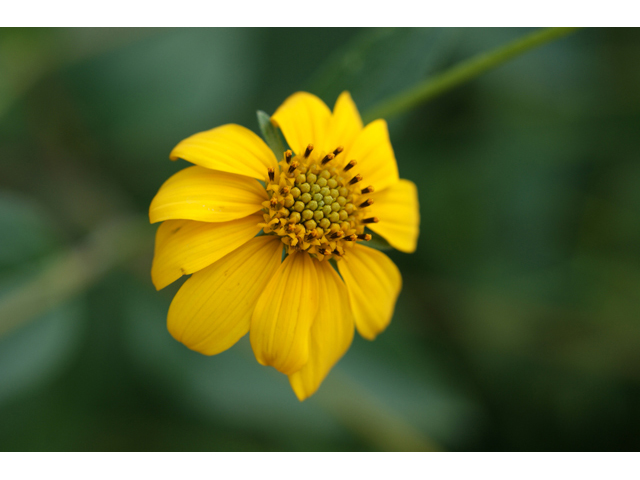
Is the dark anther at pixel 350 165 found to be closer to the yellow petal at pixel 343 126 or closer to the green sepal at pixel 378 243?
the yellow petal at pixel 343 126

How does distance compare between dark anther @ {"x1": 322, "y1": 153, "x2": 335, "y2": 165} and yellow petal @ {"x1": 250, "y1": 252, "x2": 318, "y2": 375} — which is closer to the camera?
yellow petal @ {"x1": 250, "y1": 252, "x2": 318, "y2": 375}

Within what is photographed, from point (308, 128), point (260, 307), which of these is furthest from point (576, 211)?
point (260, 307)

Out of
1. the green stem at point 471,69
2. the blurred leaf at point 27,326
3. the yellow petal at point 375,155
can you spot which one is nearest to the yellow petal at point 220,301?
the yellow petal at point 375,155

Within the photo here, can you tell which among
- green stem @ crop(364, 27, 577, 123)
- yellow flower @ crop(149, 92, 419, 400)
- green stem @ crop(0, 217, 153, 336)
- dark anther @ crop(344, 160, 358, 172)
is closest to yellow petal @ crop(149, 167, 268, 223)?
yellow flower @ crop(149, 92, 419, 400)

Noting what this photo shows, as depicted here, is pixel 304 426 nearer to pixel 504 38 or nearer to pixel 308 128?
pixel 308 128

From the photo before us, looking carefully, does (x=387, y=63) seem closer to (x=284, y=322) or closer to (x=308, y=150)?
(x=308, y=150)

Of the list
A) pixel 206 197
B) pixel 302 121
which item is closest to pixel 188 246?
pixel 206 197

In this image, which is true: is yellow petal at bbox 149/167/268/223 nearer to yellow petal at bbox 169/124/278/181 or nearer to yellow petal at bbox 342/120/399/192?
yellow petal at bbox 169/124/278/181
